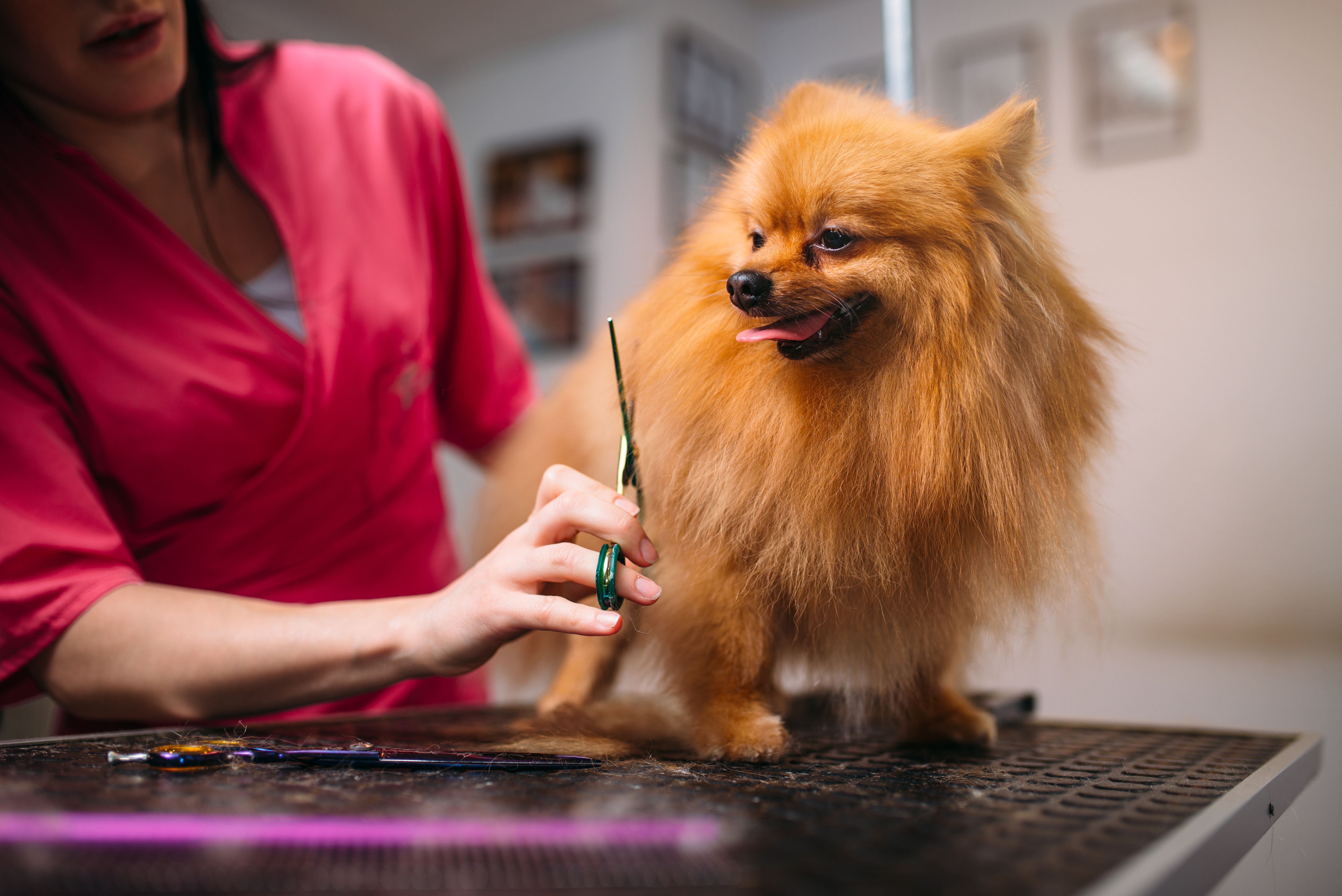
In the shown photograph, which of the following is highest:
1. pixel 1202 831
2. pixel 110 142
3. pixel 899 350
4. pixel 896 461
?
pixel 110 142

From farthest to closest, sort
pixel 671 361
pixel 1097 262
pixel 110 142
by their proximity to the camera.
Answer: pixel 1097 262 → pixel 110 142 → pixel 671 361

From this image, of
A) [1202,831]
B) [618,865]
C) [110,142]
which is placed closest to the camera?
[618,865]

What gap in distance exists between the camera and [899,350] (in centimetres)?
82

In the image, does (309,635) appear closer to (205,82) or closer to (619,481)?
(619,481)

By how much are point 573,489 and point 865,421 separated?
28 cm

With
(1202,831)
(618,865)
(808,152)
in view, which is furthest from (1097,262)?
(618,865)

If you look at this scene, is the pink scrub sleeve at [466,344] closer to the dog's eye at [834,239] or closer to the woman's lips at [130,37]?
the woman's lips at [130,37]

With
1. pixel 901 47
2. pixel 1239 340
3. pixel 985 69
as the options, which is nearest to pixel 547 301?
pixel 985 69

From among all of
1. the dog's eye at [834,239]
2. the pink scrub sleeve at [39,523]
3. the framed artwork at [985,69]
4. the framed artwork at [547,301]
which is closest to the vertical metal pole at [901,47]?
the dog's eye at [834,239]

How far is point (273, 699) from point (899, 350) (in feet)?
2.47

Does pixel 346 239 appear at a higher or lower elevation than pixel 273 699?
higher

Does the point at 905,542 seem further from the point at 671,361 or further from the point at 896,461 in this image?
the point at 671,361

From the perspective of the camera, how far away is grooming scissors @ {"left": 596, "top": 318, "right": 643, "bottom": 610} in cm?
76

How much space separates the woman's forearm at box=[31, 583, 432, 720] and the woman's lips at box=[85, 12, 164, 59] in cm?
57
